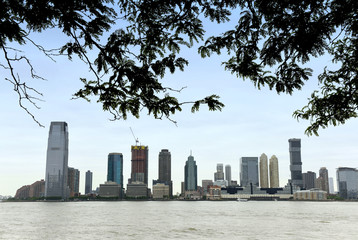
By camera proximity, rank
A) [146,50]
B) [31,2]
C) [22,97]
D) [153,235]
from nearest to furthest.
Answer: [31,2] < [22,97] < [146,50] < [153,235]

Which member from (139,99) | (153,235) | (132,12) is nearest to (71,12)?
(132,12)

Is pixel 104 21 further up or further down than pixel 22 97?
further up

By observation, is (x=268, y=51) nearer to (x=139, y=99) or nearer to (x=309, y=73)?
(x=309, y=73)

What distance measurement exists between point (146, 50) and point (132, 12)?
1341mm

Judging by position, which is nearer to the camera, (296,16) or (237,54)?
(296,16)

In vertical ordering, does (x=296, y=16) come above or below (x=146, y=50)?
above

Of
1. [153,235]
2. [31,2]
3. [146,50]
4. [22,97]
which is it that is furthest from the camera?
[153,235]

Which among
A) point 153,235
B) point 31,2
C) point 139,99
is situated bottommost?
point 153,235

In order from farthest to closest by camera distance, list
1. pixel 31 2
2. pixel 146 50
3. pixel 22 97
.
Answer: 1. pixel 146 50
2. pixel 22 97
3. pixel 31 2

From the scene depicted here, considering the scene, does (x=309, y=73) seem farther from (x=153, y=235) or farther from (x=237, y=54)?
(x=153, y=235)

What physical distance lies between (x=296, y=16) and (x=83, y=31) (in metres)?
6.31

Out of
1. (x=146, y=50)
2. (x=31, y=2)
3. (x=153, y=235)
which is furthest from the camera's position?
(x=153, y=235)

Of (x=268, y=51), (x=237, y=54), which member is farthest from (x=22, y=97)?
(x=268, y=51)

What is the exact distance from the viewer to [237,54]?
35.6 feet
